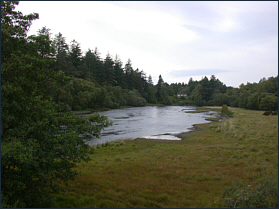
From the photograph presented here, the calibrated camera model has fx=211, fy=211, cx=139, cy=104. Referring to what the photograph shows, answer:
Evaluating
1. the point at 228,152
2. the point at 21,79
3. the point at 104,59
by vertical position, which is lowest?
the point at 228,152

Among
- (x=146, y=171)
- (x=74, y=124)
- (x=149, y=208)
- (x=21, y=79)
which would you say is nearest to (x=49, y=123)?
(x=74, y=124)

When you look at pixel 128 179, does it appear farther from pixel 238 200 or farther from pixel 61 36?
pixel 61 36

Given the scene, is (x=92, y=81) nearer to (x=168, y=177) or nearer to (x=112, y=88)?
(x=112, y=88)

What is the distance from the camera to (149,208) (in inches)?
291

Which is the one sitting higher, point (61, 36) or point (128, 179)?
point (61, 36)

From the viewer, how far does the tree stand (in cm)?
602

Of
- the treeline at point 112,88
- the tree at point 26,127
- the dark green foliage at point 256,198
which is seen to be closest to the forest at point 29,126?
the tree at point 26,127

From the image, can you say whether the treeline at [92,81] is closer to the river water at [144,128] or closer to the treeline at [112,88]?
the treeline at [112,88]

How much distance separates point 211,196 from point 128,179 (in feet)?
13.1

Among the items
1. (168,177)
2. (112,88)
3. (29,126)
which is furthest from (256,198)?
(112,88)

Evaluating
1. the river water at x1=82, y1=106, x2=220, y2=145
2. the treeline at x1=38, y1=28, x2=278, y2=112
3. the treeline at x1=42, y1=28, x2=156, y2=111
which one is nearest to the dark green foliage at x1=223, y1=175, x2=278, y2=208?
the river water at x1=82, y1=106, x2=220, y2=145

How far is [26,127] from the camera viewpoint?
21.7 feet

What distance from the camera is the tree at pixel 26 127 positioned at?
602 centimetres

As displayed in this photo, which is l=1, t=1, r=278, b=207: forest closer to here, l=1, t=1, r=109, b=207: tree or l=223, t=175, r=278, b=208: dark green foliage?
l=1, t=1, r=109, b=207: tree
